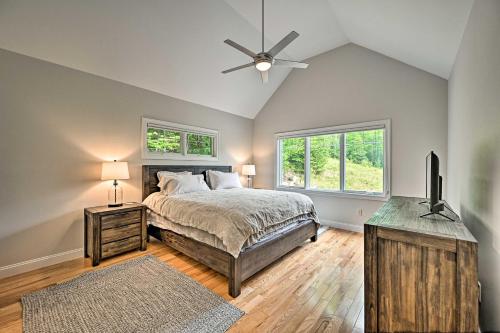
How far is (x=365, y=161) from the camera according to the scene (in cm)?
400

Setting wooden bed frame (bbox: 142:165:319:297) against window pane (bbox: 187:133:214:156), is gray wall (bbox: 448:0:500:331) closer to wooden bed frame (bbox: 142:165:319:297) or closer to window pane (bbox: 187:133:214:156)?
wooden bed frame (bbox: 142:165:319:297)

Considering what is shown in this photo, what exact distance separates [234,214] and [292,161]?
313 centimetres

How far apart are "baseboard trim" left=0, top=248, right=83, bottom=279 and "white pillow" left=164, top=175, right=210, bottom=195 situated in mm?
1423

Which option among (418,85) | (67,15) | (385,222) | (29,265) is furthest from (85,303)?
(418,85)

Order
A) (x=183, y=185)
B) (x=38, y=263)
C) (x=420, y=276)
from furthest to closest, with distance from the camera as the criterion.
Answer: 1. (x=183, y=185)
2. (x=38, y=263)
3. (x=420, y=276)

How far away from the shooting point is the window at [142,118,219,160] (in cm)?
378

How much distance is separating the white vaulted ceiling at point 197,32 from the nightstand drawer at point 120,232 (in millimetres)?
2263

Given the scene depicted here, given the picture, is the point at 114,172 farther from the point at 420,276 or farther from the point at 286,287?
the point at 420,276

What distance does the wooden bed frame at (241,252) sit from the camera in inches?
83.4

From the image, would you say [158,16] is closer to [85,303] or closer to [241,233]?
[241,233]

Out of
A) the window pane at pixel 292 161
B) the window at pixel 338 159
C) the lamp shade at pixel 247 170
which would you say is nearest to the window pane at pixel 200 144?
the lamp shade at pixel 247 170

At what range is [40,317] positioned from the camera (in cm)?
176

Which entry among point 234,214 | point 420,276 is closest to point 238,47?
point 234,214

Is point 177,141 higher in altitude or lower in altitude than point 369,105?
lower
